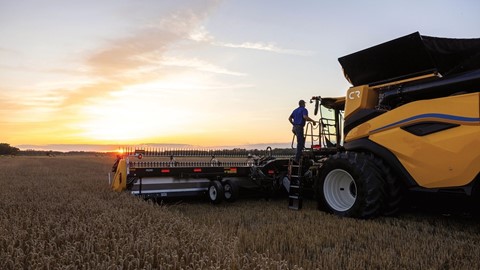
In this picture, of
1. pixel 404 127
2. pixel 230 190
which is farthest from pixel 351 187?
pixel 230 190

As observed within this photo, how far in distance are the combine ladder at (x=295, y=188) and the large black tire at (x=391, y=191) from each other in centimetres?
202

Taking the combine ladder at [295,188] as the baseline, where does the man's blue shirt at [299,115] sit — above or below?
above

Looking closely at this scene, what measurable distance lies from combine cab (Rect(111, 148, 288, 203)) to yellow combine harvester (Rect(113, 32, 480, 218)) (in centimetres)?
142

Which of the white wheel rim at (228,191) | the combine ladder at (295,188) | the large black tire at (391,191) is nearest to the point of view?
the large black tire at (391,191)

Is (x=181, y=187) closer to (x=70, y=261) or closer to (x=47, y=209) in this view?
(x=47, y=209)

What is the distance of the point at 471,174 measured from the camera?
5.66 m

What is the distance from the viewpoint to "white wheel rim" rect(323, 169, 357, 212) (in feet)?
25.0

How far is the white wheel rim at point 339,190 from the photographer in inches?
300

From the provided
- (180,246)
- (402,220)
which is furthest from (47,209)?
(402,220)

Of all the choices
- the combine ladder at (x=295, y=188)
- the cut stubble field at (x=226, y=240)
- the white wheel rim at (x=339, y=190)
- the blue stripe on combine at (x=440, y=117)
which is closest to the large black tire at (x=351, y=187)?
the white wheel rim at (x=339, y=190)

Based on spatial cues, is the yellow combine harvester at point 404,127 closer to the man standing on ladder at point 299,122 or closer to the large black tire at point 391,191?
the large black tire at point 391,191

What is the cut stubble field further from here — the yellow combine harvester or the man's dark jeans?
the man's dark jeans

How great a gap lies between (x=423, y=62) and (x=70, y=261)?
5.94m

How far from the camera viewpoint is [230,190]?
9.32m
